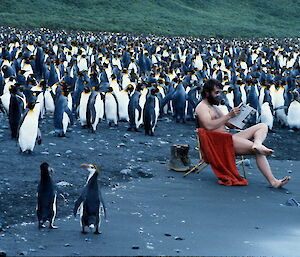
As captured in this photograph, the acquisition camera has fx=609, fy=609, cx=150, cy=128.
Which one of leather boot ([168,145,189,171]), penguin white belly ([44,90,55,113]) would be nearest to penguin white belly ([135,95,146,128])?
penguin white belly ([44,90,55,113])

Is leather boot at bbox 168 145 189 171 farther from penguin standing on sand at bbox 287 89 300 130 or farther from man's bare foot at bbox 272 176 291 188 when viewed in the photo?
penguin standing on sand at bbox 287 89 300 130

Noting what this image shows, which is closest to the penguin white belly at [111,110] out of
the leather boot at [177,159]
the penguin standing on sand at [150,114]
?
the penguin standing on sand at [150,114]

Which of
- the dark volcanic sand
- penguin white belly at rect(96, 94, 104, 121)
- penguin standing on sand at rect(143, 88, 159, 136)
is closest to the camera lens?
the dark volcanic sand

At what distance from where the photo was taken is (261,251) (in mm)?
4566

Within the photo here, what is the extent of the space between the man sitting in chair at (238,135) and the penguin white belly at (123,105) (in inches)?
181

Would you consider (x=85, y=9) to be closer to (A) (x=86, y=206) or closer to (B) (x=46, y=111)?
(B) (x=46, y=111)

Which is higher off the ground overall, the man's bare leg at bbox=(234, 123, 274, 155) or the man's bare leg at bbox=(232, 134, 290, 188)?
the man's bare leg at bbox=(234, 123, 274, 155)

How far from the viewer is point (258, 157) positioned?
6.32 m

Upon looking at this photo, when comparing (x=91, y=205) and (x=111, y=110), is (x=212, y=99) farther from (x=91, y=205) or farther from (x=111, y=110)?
(x=111, y=110)

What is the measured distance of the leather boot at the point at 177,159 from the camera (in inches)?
282

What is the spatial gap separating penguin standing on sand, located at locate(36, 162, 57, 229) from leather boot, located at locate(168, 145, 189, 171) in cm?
246

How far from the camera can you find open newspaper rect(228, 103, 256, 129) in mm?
6379

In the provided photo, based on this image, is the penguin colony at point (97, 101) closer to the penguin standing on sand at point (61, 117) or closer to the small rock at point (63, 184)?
the penguin standing on sand at point (61, 117)

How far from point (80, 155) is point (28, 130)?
29.0 inches
